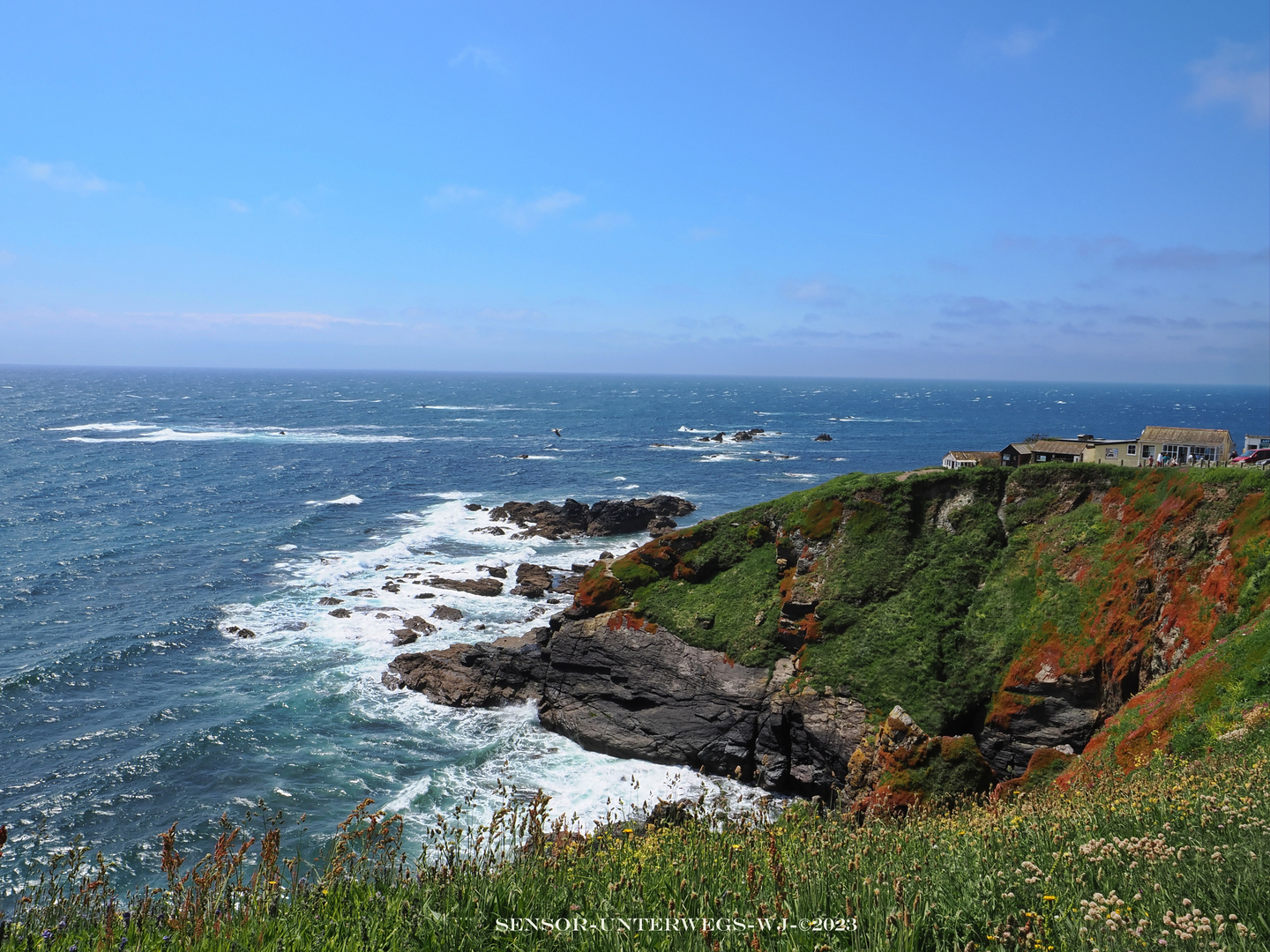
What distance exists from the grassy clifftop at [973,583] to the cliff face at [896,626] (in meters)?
0.08

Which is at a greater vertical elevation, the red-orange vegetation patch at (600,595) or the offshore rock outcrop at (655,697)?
the red-orange vegetation patch at (600,595)

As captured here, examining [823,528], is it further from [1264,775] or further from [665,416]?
[665,416]

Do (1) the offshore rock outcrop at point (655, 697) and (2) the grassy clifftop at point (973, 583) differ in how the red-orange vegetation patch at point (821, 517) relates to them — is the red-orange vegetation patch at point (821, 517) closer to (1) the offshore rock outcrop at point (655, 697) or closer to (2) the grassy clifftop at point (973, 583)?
(2) the grassy clifftop at point (973, 583)

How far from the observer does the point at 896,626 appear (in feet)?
101

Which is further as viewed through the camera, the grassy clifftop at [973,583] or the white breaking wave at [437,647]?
the white breaking wave at [437,647]

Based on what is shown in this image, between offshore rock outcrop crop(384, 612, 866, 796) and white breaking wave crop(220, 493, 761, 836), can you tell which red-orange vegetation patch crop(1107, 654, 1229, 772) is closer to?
offshore rock outcrop crop(384, 612, 866, 796)

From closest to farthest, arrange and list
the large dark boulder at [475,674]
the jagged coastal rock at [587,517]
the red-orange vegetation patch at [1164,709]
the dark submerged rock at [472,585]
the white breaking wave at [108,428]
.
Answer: the red-orange vegetation patch at [1164,709] < the large dark boulder at [475,674] < the dark submerged rock at [472,585] < the jagged coastal rock at [587,517] < the white breaking wave at [108,428]

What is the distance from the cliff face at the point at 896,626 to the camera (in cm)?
2547

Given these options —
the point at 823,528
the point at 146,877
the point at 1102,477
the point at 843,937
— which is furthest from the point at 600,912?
the point at 1102,477

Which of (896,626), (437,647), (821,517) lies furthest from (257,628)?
(896,626)

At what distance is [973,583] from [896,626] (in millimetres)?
4674

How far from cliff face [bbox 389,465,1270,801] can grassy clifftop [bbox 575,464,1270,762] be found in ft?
0.27

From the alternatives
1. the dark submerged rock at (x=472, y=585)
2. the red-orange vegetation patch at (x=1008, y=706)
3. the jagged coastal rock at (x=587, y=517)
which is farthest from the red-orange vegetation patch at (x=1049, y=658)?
the jagged coastal rock at (x=587, y=517)

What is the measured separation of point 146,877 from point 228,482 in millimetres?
71924
